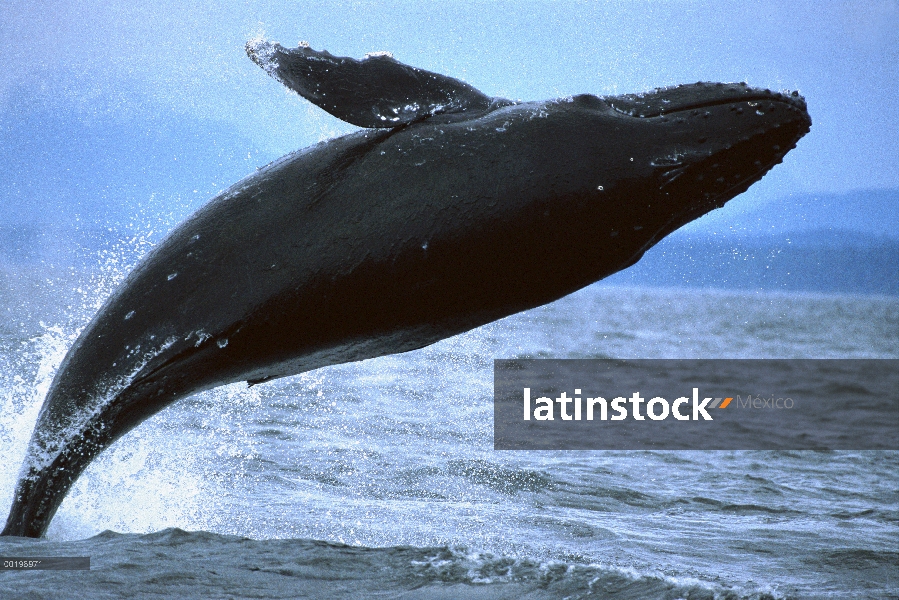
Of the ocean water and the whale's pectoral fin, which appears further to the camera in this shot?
the ocean water

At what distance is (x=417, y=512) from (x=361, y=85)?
379 cm

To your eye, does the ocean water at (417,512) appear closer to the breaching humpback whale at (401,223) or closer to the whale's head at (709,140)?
the breaching humpback whale at (401,223)

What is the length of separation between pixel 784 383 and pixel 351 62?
21736 mm

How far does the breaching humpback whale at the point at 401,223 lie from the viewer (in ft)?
16.6

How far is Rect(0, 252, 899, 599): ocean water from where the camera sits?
553 cm

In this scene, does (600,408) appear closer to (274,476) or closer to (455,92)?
(274,476)

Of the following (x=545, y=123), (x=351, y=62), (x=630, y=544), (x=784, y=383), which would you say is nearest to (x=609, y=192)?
(x=545, y=123)

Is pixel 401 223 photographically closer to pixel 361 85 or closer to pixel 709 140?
pixel 361 85

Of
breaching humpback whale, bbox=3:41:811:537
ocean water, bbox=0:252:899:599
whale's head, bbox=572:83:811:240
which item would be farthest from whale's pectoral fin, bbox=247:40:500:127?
ocean water, bbox=0:252:899:599

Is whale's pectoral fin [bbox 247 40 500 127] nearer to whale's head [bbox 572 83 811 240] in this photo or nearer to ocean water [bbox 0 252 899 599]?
whale's head [bbox 572 83 811 240]

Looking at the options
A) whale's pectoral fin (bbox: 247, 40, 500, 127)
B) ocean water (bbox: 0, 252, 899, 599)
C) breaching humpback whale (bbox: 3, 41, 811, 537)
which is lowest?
ocean water (bbox: 0, 252, 899, 599)

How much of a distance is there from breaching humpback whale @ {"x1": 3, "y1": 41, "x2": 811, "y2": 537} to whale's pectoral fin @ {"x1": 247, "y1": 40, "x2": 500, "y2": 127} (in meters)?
0.01


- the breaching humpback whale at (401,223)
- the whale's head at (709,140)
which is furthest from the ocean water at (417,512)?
the whale's head at (709,140)

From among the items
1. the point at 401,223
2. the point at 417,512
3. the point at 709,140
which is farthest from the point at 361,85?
the point at 417,512
